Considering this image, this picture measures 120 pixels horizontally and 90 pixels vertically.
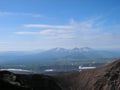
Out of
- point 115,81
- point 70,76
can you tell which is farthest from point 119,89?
point 70,76

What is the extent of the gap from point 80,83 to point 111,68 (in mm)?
11685

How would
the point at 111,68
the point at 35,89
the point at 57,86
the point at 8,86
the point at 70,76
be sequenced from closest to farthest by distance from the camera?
the point at 8,86 < the point at 35,89 < the point at 57,86 < the point at 111,68 < the point at 70,76

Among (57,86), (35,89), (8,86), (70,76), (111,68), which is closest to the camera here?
(8,86)

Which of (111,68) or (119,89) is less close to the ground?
(111,68)

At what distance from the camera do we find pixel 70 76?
100438 mm

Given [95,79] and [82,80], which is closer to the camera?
[95,79]

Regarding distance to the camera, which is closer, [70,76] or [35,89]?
[35,89]

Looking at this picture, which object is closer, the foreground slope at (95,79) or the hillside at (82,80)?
the hillside at (82,80)

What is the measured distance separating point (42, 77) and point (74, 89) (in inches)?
466

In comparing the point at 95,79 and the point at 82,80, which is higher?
the point at 95,79

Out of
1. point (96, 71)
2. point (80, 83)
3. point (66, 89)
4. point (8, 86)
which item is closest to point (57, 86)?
point (66, 89)

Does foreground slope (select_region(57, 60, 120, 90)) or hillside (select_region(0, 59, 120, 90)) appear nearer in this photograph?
hillside (select_region(0, 59, 120, 90))

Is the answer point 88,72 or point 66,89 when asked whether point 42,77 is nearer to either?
point 66,89

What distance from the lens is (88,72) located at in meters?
102
